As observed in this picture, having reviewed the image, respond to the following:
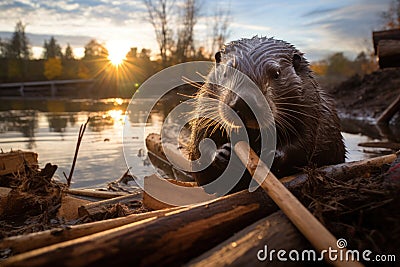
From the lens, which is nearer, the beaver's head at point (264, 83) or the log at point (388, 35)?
the beaver's head at point (264, 83)

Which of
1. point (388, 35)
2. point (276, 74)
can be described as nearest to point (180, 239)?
point (276, 74)

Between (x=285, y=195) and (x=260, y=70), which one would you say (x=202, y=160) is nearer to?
(x=260, y=70)

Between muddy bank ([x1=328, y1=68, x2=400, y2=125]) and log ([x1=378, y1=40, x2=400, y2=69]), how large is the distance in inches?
269

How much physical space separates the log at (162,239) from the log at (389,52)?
4.30 meters

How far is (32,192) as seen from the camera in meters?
3.37

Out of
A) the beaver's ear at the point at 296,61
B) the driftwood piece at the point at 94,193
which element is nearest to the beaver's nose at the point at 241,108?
the beaver's ear at the point at 296,61

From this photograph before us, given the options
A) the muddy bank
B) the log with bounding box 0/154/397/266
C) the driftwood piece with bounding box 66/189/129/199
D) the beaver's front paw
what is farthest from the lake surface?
the muddy bank

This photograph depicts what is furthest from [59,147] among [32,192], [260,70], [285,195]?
[285,195]

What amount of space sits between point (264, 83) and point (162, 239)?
4.64 feet

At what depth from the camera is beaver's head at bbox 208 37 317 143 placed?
235 centimetres

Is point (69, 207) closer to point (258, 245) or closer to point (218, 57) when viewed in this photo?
point (218, 57)

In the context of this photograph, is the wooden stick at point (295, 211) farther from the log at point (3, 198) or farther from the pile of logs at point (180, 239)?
the log at point (3, 198)

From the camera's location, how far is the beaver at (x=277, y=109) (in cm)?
254

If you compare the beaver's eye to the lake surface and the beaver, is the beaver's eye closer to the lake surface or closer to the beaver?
the beaver
